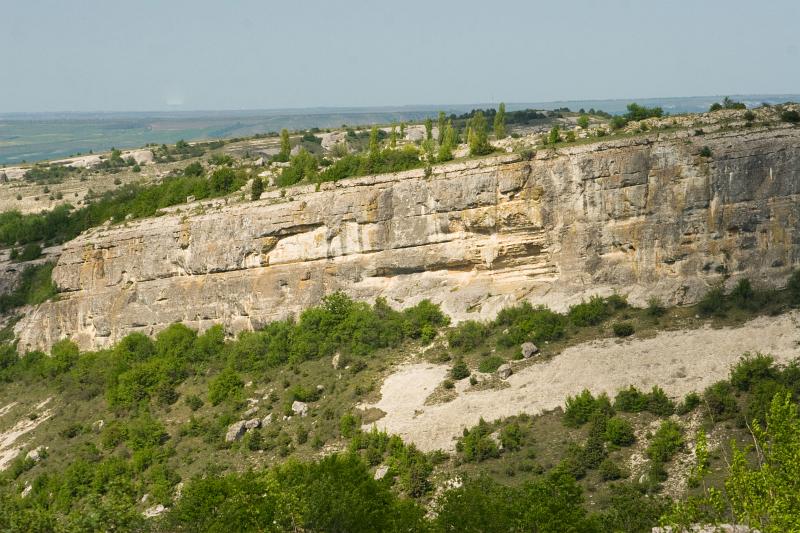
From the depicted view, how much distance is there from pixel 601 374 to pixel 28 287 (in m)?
39.1

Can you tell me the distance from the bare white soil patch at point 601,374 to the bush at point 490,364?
1141mm

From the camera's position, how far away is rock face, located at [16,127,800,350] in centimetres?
4672

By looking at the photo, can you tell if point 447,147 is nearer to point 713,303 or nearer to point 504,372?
point 504,372

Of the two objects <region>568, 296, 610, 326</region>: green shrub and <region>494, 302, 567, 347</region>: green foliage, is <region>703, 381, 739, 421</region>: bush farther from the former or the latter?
<region>494, 302, 567, 347</region>: green foliage

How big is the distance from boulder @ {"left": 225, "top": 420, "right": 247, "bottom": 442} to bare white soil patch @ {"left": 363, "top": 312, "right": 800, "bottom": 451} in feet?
20.4

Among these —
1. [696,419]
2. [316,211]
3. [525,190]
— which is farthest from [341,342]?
[696,419]

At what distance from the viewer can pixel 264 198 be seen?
56844 millimetres

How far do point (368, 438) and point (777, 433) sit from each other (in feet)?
67.9

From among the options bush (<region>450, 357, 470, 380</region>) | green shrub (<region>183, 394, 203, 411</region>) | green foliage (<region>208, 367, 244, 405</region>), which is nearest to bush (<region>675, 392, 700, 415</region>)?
bush (<region>450, 357, 470, 380</region>)

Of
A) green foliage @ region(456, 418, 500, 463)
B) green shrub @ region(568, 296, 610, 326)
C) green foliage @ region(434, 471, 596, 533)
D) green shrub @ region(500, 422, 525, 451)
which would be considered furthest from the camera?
green shrub @ region(568, 296, 610, 326)

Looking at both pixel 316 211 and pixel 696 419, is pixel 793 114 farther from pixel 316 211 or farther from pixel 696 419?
pixel 316 211

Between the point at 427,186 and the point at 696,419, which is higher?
the point at 427,186

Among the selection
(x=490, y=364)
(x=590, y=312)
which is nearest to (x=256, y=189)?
(x=490, y=364)

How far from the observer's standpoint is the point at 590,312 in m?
47.6
